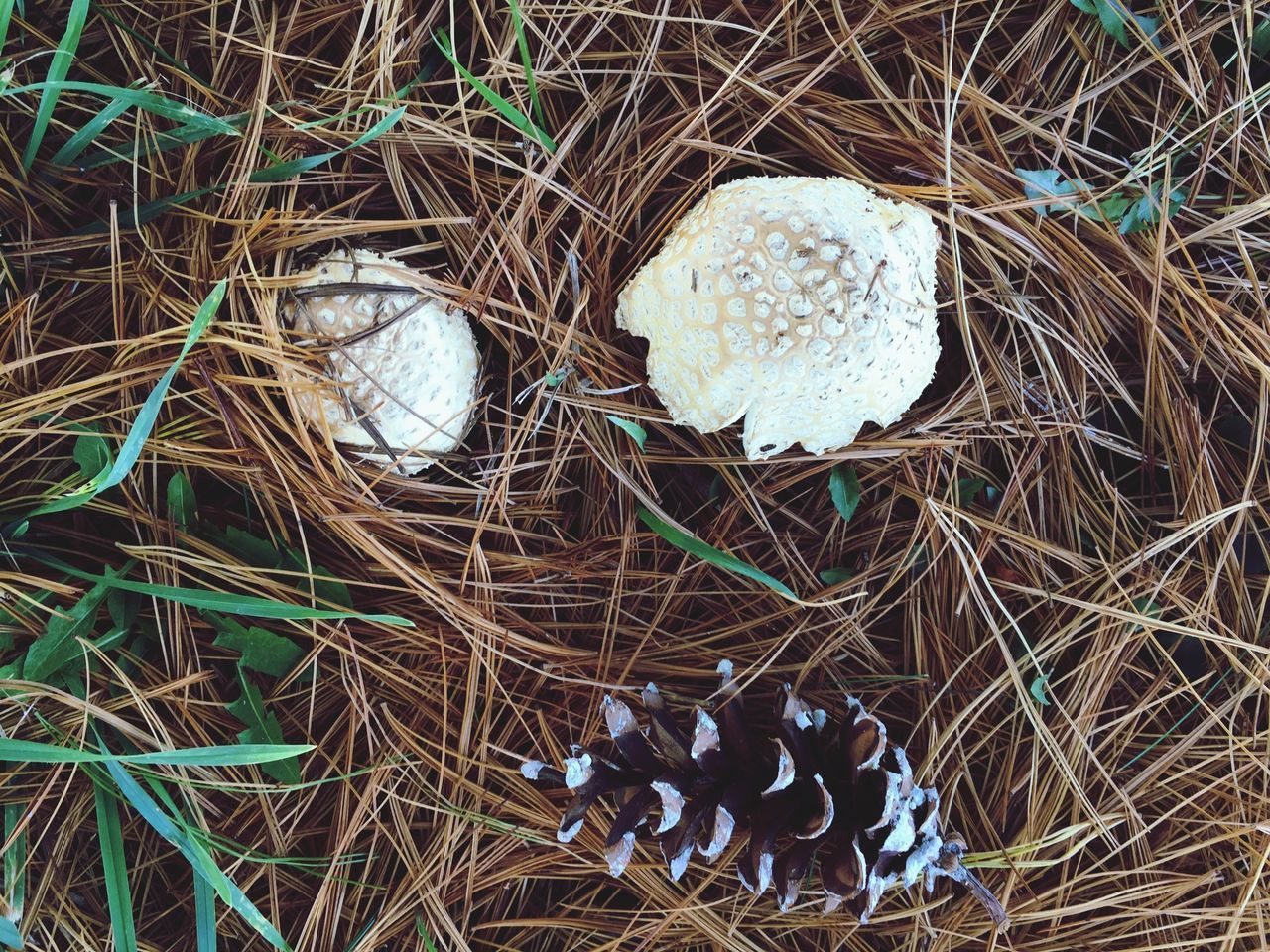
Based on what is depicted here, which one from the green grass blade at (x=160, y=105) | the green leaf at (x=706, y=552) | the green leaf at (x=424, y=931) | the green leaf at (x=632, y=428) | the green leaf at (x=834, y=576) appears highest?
the green grass blade at (x=160, y=105)

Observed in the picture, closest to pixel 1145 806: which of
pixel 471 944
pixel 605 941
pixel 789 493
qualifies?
pixel 789 493

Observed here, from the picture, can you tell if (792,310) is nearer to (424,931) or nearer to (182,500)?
(182,500)

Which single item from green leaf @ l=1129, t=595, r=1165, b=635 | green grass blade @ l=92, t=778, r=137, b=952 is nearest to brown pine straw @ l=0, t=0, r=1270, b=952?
green leaf @ l=1129, t=595, r=1165, b=635

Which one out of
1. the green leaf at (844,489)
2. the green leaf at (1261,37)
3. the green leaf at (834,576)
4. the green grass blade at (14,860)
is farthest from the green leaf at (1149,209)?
the green grass blade at (14,860)

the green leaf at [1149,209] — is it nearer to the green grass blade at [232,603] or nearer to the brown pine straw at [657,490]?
the brown pine straw at [657,490]

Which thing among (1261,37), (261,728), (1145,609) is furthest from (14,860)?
(1261,37)

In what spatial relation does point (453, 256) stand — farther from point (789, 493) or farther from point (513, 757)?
point (513, 757)
